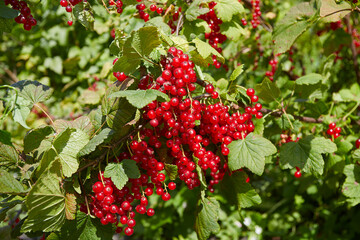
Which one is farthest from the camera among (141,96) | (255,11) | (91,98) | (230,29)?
(91,98)

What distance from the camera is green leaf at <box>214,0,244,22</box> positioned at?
1501 millimetres

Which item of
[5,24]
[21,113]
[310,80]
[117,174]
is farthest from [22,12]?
[310,80]

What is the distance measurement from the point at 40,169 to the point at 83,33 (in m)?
2.54

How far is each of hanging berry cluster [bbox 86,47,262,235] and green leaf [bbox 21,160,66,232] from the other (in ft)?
0.41

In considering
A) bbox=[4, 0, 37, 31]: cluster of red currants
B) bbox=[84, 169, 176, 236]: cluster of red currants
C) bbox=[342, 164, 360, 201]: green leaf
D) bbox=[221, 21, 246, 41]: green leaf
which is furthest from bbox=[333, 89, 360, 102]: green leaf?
bbox=[4, 0, 37, 31]: cluster of red currants

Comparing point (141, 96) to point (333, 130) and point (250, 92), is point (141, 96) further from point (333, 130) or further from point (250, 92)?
point (333, 130)

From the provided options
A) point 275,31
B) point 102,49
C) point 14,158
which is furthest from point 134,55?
point 102,49

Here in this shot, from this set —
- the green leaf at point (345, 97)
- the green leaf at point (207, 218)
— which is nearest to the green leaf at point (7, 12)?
the green leaf at point (207, 218)

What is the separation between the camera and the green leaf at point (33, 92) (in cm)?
134

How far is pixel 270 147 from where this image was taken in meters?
1.25

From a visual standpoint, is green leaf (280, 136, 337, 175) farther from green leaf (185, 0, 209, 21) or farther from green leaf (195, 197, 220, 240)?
green leaf (185, 0, 209, 21)

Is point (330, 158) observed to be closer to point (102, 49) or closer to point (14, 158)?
point (14, 158)

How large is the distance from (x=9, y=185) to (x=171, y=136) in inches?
23.1

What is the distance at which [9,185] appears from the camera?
1044 mm
